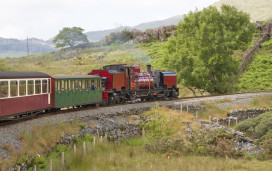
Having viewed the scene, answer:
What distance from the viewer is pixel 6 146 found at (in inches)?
514

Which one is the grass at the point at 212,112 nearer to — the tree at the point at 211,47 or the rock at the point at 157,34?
the tree at the point at 211,47

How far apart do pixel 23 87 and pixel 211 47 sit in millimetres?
26289

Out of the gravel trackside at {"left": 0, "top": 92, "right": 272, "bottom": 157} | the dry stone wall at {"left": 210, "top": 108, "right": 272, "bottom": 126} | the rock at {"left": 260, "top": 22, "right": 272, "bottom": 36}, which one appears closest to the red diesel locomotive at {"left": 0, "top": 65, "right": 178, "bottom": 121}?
the gravel trackside at {"left": 0, "top": 92, "right": 272, "bottom": 157}

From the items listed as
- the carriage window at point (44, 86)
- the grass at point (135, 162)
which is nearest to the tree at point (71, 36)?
the carriage window at point (44, 86)

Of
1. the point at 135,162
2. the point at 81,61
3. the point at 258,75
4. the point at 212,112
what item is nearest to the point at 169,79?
the point at 212,112

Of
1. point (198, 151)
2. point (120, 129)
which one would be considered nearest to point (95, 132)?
point (120, 129)

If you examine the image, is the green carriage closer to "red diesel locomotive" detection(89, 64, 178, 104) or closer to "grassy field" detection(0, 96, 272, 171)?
"red diesel locomotive" detection(89, 64, 178, 104)

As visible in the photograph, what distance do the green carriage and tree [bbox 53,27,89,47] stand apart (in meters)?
79.9

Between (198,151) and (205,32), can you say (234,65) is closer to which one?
(205,32)

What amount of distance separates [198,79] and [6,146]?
28.3 meters

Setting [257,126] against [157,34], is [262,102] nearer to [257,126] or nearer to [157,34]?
[257,126]

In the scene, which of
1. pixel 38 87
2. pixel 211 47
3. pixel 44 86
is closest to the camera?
pixel 38 87

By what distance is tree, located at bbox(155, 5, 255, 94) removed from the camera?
3728cm

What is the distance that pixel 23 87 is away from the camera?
17344mm
